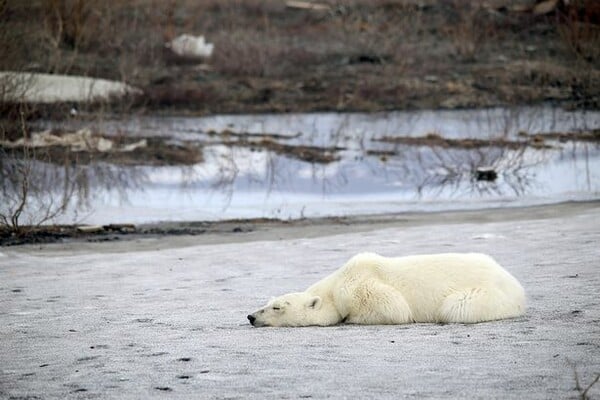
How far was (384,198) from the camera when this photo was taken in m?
16.1

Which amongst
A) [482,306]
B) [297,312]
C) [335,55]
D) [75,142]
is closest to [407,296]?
[482,306]

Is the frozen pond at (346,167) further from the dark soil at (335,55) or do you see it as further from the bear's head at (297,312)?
the bear's head at (297,312)

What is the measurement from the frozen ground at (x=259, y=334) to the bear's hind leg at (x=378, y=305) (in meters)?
0.16

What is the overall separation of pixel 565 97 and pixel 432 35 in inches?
286

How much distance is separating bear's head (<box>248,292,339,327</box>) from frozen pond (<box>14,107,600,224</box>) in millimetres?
7156

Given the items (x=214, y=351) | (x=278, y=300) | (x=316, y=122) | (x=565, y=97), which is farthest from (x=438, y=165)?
(x=214, y=351)

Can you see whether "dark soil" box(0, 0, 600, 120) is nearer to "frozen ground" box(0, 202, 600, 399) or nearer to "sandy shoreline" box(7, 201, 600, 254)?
"sandy shoreline" box(7, 201, 600, 254)

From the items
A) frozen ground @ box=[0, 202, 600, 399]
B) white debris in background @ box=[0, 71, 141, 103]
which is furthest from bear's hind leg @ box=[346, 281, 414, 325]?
white debris in background @ box=[0, 71, 141, 103]

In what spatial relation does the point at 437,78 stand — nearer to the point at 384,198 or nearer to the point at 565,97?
the point at 565,97

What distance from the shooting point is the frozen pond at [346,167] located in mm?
15391

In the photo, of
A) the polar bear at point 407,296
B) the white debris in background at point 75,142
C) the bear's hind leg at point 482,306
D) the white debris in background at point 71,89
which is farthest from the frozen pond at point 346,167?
the bear's hind leg at point 482,306

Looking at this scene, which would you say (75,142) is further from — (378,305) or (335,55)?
(378,305)

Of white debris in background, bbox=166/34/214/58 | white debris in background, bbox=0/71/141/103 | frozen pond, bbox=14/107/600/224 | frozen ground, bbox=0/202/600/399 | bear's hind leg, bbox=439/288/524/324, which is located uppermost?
white debris in background, bbox=166/34/214/58

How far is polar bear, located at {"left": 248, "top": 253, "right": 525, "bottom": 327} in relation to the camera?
276 inches
